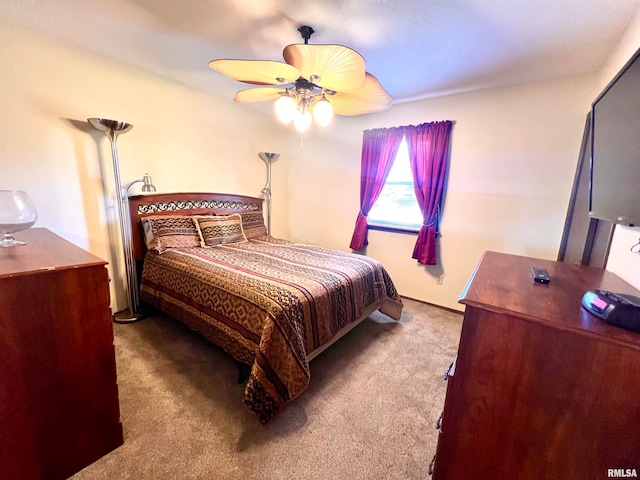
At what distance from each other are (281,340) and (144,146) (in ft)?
7.99

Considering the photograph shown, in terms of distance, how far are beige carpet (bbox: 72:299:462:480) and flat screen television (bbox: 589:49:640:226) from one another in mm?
1384

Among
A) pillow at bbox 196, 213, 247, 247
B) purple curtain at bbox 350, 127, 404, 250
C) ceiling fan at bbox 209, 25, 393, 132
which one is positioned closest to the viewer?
ceiling fan at bbox 209, 25, 393, 132

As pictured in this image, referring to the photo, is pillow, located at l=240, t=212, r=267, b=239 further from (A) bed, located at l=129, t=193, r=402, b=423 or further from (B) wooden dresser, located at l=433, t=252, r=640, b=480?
(B) wooden dresser, located at l=433, t=252, r=640, b=480

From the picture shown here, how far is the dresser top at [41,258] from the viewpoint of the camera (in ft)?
3.30

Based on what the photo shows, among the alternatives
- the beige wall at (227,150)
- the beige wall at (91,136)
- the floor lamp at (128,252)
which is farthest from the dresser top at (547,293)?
the beige wall at (91,136)

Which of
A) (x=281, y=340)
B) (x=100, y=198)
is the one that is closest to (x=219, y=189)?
(x=100, y=198)

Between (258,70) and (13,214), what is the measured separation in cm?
149

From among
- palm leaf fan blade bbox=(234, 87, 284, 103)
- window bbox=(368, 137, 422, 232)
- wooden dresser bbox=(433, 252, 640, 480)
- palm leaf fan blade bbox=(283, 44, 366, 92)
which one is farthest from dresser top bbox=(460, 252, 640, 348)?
window bbox=(368, 137, 422, 232)

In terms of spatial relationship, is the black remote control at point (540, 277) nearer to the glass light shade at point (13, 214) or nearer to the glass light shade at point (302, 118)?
the glass light shade at point (302, 118)

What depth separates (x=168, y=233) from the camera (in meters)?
2.60

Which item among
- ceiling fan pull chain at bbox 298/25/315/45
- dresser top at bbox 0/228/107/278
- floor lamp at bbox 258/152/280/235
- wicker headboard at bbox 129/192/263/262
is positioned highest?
ceiling fan pull chain at bbox 298/25/315/45

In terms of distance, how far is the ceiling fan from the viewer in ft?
4.57

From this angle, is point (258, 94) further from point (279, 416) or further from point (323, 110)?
point (279, 416)

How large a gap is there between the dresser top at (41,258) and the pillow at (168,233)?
104cm
